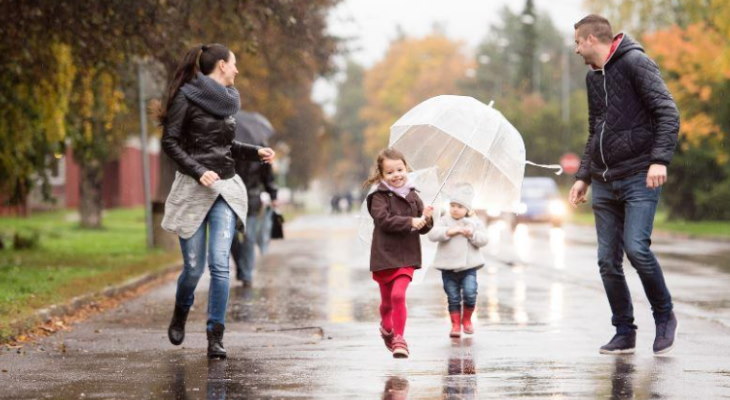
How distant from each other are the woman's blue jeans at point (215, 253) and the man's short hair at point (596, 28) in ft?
8.34

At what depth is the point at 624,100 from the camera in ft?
27.9

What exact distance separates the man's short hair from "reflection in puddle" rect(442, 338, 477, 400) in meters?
2.18

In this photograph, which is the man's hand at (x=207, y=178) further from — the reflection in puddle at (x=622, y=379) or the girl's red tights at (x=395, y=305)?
the reflection in puddle at (x=622, y=379)

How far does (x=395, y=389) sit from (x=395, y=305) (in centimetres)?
149

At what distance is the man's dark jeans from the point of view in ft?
27.5

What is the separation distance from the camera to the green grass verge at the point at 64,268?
1199 cm

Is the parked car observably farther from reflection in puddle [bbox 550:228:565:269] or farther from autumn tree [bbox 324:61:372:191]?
autumn tree [bbox 324:61:372:191]

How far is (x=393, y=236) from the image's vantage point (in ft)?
28.1

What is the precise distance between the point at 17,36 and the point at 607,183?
9.17 m

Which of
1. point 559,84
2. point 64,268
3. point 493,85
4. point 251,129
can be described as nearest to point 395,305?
point 251,129

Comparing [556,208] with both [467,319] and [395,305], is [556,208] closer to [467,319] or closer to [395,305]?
[467,319]

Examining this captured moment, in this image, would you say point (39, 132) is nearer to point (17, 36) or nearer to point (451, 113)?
point (17, 36)

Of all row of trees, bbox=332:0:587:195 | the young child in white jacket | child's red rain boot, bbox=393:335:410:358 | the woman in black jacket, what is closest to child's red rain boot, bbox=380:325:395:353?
child's red rain boot, bbox=393:335:410:358

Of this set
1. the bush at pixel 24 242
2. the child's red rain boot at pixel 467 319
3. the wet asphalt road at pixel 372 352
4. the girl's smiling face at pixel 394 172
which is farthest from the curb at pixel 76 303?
the bush at pixel 24 242
